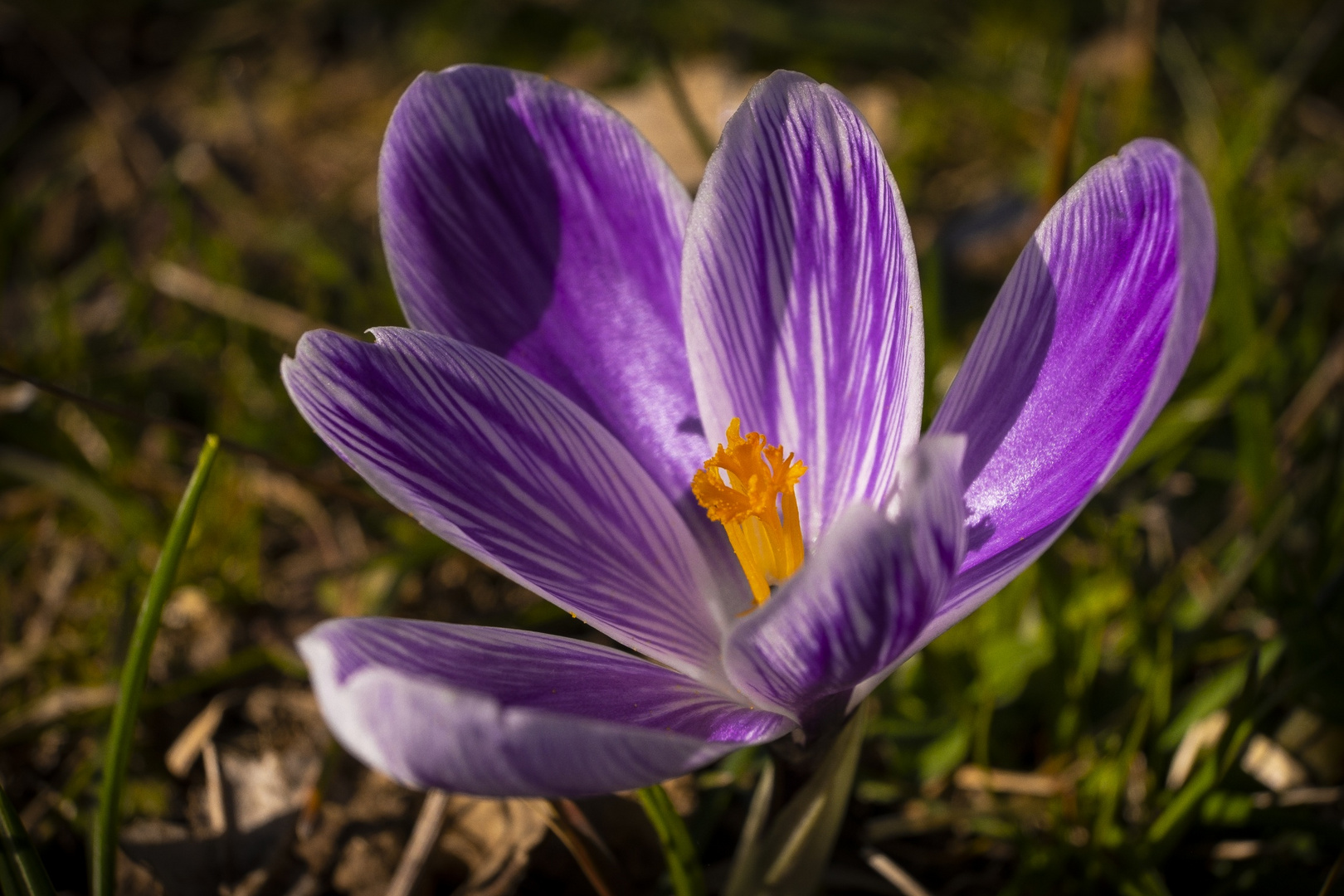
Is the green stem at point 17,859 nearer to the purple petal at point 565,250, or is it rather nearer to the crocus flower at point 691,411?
the crocus flower at point 691,411

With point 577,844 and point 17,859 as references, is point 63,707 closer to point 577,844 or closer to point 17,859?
point 17,859

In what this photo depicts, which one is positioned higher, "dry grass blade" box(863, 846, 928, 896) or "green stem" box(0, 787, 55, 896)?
"green stem" box(0, 787, 55, 896)

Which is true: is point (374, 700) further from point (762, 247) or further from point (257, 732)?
point (257, 732)

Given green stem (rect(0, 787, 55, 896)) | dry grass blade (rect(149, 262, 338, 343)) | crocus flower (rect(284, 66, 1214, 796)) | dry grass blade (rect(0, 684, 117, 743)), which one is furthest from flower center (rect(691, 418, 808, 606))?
dry grass blade (rect(149, 262, 338, 343))

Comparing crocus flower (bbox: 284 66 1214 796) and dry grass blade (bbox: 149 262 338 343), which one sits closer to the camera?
crocus flower (bbox: 284 66 1214 796)

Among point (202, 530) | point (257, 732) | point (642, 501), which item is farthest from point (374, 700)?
point (202, 530)

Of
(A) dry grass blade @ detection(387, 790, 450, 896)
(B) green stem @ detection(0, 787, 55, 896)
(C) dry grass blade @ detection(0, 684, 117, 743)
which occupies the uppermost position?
(B) green stem @ detection(0, 787, 55, 896)

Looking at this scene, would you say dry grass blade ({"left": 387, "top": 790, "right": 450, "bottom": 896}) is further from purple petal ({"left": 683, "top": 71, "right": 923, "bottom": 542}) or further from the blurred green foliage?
purple petal ({"left": 683, "top": 71, "right": 923, "bottom": 542})

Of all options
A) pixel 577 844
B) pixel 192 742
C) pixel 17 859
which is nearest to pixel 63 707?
pixel 192 742

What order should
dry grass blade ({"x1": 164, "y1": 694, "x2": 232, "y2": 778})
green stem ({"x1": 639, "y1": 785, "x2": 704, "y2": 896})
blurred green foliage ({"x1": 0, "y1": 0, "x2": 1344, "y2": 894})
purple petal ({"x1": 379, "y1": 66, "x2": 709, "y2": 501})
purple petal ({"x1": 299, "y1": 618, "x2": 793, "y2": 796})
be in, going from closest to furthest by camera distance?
purple petal ({"x1": 299, "y1": 618, "x2": 793, "y2": 796}), green stem ({"x1": 639, "y1": 785, "x2": 704, "y2": 896}), purple petal ({"x1": 379, "y1": 66, "x2": 709, "y2": 501}), blurred green foliage ({"x1": 0, "y1": 0, "x2": 1344, "y2": 894}), dry grass blade ({"x1": 164, "y1": 694, "x2": 232, "y2": 778})
